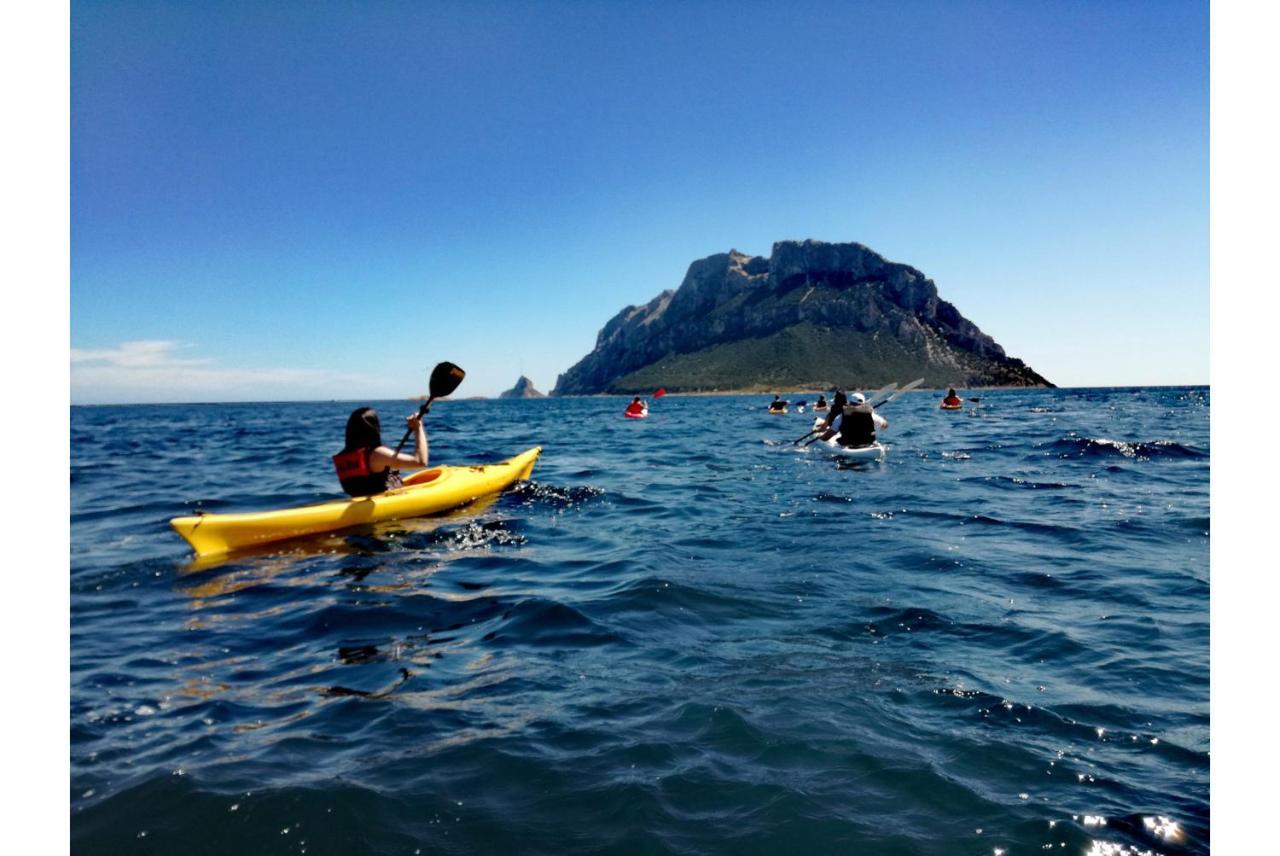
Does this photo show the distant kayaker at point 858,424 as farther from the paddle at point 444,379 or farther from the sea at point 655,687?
the paddle at point 444,379

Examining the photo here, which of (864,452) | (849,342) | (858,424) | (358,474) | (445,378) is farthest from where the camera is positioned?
(849,342)

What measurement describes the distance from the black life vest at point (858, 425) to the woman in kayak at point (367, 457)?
12.7m

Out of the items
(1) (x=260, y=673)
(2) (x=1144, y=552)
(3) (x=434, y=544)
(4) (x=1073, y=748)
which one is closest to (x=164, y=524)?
(3) (x=434, y=544)

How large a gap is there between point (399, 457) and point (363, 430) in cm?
74

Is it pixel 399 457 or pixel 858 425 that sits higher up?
pixel 858 425

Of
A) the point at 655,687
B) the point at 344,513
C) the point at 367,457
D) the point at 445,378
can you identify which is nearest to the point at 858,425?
the point at 445,378

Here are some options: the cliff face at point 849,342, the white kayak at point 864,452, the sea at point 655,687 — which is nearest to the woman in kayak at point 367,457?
the sea at point 655,687

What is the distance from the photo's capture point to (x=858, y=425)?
18.0 metres

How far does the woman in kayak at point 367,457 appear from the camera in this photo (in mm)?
9703

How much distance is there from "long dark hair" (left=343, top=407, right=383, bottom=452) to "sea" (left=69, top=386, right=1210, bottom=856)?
4.73 ft

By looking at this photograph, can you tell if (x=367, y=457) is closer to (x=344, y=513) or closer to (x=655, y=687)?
(x=344, y=513)

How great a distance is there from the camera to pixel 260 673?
Result: 185 inches
